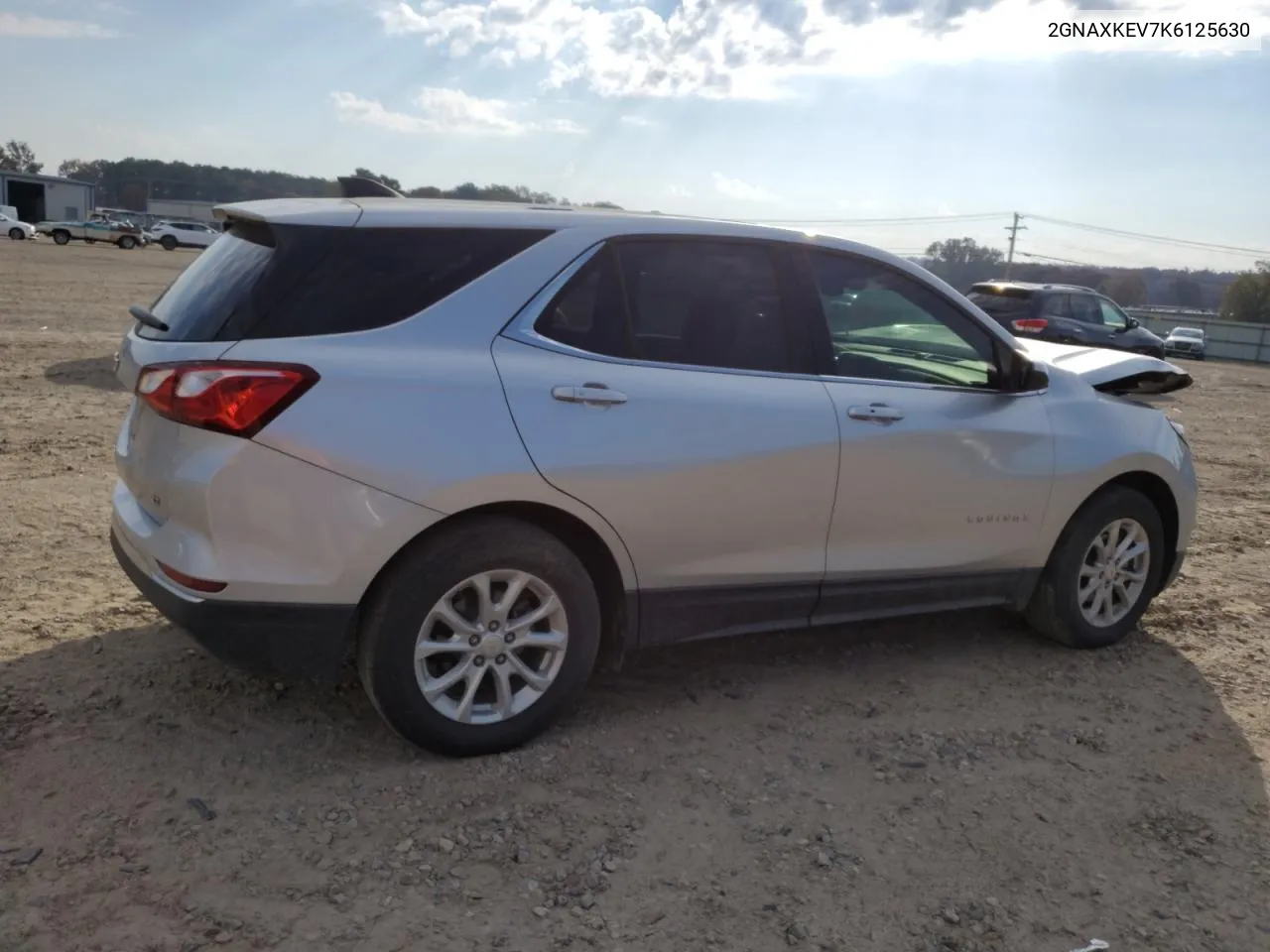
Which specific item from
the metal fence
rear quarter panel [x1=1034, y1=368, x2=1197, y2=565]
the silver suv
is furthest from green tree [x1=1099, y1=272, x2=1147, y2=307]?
the silver suv

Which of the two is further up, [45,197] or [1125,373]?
[45,197]

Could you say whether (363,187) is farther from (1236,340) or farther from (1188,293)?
(1188,293)

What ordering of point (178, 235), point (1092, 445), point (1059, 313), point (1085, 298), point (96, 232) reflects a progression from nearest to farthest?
point (1092, 445) < point (1059, 313) < point (1085, 298) < point (96, 232) < point (178, 235)

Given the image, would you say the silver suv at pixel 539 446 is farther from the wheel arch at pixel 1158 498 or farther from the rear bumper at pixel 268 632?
the wheel arch at pixel 1158 498

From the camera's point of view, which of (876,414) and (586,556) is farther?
(876,414)

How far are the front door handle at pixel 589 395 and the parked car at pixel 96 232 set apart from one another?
185 feet

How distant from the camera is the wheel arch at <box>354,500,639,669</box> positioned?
3.53 meters

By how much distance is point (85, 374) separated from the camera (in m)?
10.9

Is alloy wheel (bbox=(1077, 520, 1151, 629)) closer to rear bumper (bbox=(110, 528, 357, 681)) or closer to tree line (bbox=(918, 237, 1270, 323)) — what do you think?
rear bumper (bbox=(110, 528, 357, 681))

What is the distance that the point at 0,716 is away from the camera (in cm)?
378

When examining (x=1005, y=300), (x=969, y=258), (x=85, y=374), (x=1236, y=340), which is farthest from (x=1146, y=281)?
(x=85, y=374)

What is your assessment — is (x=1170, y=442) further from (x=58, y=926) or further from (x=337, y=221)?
(x=58, y=926)

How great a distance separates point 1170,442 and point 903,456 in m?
1.70

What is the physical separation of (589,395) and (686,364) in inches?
17.8
